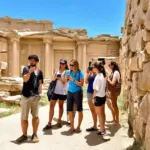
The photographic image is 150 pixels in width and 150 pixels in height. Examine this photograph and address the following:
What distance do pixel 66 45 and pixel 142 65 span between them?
18.0m

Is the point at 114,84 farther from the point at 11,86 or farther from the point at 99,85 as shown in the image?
the point at 11,86

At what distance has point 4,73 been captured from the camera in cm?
1997

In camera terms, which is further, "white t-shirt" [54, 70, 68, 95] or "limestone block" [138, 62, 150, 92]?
"white t-shirt" [54, 70, 68, 95]

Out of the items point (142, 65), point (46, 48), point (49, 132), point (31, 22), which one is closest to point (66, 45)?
point (46, 48)

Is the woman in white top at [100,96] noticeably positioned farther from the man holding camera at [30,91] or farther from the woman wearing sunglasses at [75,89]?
the man holding camera at [30,91]

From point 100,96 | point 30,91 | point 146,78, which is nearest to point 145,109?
point 146,78

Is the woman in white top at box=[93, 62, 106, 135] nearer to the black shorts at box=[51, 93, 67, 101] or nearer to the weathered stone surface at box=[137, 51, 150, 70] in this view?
the black shorts at box=[51, 93, 67, 101]

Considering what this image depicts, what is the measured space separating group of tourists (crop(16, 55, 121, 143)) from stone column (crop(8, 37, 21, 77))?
1479cm

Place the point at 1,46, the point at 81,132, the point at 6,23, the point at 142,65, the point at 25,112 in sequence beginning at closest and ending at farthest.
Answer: the point at 142,65 < the point at 25,112 < the point at 81,132 < the point at 1,46 < the point at 6,23

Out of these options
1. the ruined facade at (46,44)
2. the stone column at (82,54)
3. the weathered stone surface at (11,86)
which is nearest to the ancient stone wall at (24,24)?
the ruined facade at (46,44)

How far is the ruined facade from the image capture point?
2022 cm

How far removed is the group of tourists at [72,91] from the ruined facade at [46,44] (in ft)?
48.2

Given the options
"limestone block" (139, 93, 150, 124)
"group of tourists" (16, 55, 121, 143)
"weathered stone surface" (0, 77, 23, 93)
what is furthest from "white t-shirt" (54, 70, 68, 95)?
"weathered stone surface" (0, 77, 23, 93)

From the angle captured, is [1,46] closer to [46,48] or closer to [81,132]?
[46,48]
